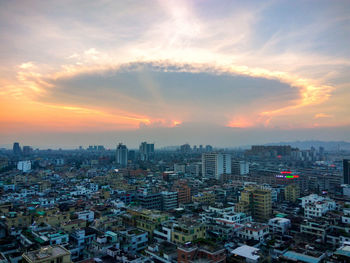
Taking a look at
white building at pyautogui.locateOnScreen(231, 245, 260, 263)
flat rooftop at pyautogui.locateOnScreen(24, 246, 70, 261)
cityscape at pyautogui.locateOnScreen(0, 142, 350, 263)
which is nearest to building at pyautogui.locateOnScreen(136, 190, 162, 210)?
cityscape at pyautogui.locateOnScreen(0, 142, 350, 263)

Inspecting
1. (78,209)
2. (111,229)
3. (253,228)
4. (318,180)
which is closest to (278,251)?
(253,228)

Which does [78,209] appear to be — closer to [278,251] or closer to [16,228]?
[16,228]

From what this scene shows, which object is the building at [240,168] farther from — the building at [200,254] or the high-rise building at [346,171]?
the building at [200,254]

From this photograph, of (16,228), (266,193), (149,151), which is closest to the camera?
(16,228)

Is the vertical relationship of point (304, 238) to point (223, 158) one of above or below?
below

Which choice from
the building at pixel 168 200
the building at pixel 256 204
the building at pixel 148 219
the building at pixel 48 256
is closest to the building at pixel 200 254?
the building at pixel 48 256

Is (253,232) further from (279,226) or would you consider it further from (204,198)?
(204,198)

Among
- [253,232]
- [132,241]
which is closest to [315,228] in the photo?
[253,232]
